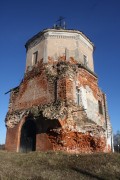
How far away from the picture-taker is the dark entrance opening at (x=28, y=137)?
1591 centimetres

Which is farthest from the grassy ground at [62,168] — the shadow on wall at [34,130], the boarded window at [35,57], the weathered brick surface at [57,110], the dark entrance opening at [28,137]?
the boarded window at [35,57]

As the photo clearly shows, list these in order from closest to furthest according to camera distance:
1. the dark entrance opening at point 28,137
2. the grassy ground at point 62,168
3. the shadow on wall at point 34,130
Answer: the grassy ground at point 62,168 < the shadow on wall at point 34,130 < the dark entrance opening at point 28,137

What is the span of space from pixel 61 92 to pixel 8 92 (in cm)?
619

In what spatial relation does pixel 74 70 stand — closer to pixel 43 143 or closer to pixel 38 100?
pixel 38 100

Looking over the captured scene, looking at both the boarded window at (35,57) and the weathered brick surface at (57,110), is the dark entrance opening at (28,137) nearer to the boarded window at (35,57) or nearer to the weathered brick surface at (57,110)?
the weathered brick surface at (57,110)

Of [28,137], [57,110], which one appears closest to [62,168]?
[57,110]

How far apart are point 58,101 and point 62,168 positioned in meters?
6.07

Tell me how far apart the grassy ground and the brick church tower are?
242 cm

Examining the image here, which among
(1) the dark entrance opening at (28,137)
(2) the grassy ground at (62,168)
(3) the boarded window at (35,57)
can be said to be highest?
(3) the boarded window at (35,57)

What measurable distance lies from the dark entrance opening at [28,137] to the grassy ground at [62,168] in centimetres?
327

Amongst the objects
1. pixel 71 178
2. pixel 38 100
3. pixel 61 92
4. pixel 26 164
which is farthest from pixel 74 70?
pixel 71 178

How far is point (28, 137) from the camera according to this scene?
16.3m

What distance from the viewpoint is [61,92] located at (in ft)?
51.2

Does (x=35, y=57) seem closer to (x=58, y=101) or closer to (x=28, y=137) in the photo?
(x=58, y=101)
